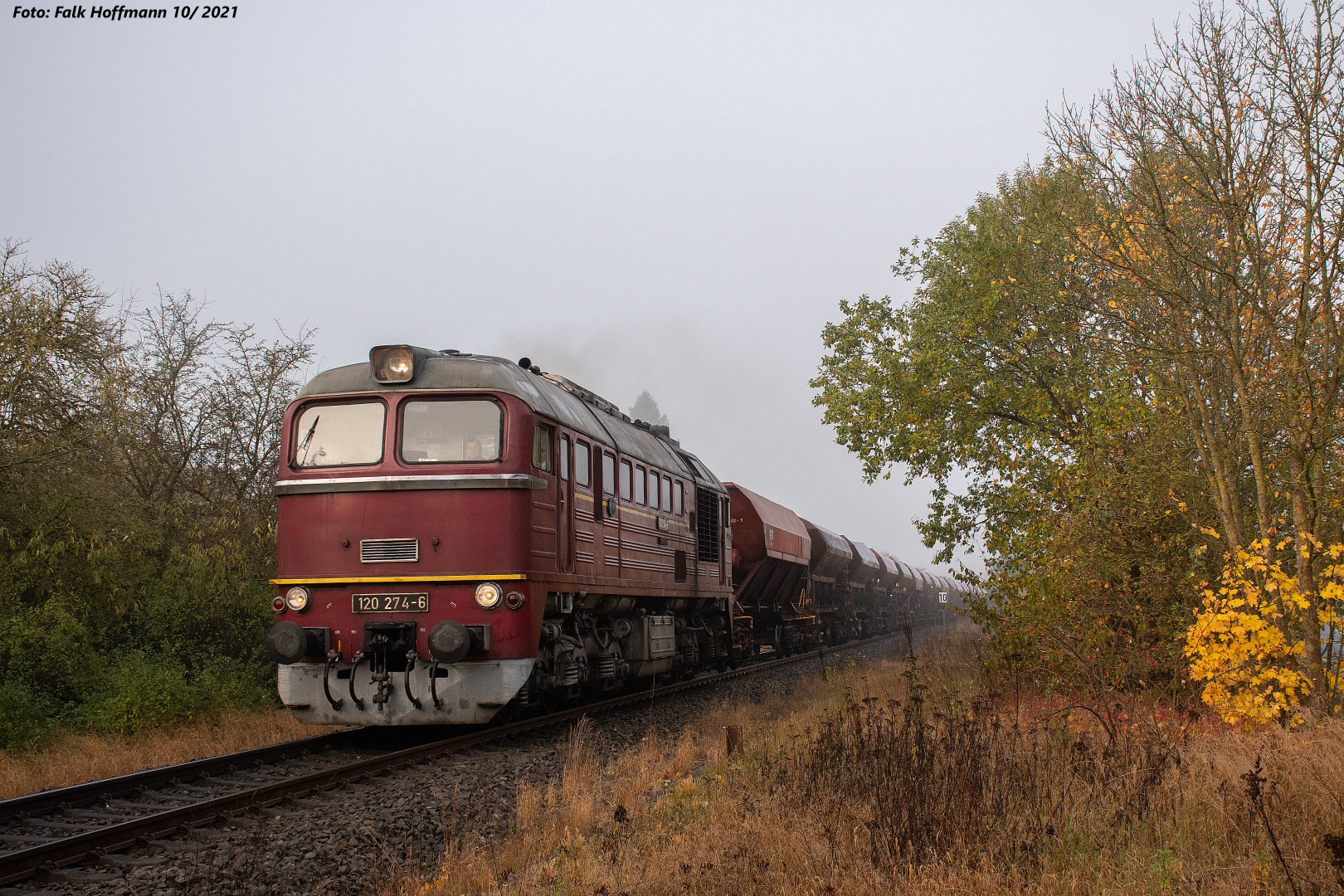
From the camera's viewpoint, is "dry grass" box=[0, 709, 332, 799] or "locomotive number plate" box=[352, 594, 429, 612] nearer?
"dry grass" box=[0, 709, 332, 799]

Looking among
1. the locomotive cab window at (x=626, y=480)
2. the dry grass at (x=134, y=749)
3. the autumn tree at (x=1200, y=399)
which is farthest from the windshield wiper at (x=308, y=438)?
the autumn tree at (x=1200, y=399)

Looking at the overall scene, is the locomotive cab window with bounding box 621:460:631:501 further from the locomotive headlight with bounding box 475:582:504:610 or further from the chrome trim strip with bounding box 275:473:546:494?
the locomotive headlight with bounding box 475:582:504:610

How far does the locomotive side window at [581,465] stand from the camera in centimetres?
1044

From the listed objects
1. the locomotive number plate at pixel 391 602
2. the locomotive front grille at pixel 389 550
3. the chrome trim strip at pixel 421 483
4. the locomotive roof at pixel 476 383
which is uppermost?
the locomotive roof at pixel 476 383

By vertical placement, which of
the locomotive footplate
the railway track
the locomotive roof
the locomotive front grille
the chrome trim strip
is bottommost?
the railway track

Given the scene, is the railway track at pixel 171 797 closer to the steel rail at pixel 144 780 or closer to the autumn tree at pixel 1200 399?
Answer: the steel rail at pixel 144 780

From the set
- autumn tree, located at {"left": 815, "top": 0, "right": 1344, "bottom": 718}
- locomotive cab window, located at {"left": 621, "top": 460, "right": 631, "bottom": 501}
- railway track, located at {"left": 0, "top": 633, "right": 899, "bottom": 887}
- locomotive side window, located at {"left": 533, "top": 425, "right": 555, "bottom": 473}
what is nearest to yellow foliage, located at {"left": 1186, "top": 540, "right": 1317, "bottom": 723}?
autumn tree, located at {"left": 815, "top": 0, "right": 1344, "bottom": 718}

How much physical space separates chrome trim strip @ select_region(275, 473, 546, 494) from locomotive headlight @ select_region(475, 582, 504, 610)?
91cm

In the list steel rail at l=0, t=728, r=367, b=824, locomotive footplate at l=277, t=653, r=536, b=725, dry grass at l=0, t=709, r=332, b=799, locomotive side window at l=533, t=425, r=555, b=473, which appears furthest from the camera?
locomotive side window at l=533, t=425, r=555, b=473

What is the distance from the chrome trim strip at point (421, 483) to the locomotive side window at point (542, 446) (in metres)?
0.40

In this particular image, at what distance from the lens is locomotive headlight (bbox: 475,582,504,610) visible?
28.4 feet

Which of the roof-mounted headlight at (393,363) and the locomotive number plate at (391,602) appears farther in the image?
the roof-mounted headlight at (393,363)

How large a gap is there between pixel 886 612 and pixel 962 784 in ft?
110

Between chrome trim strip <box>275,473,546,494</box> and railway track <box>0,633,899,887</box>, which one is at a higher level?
chrome trim strip <box>275,473,546,494</box>
